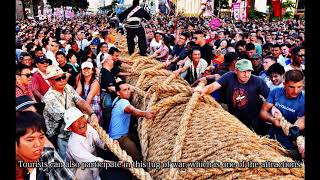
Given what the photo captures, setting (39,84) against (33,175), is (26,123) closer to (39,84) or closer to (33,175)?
(33,175)

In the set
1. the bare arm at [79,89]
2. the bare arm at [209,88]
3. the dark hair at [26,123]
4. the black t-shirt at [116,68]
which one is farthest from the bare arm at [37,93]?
the dark hair at [26,123]

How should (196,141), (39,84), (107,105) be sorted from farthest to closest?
1. (107,105)
2. (39,84)
3. (196,141)

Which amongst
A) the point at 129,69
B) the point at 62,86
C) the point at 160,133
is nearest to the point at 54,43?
the point at 129,69

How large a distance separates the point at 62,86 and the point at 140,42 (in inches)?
249

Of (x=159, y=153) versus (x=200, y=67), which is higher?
(x=200, y=67)

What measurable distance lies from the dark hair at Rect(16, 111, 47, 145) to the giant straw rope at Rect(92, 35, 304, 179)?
3.94 feet

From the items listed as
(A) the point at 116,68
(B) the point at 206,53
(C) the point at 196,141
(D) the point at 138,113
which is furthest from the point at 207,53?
(C) the point at 196,141

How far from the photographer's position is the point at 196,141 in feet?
12.4

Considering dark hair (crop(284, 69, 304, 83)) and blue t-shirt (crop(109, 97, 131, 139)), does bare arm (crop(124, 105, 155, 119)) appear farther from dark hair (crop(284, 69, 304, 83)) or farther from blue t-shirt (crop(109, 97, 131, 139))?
dark hair (crop(284, 69, 304, 83))

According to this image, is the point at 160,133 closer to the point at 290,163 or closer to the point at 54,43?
the point at 290,163

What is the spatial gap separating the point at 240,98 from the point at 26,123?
122 inches

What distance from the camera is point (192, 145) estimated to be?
12.3 feet

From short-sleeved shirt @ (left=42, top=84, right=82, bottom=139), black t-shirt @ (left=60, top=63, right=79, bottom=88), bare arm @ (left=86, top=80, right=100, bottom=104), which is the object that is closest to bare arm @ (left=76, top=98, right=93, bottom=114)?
short-sleeved shirt @ (left=42, top=84, right=82, bottom=139)
